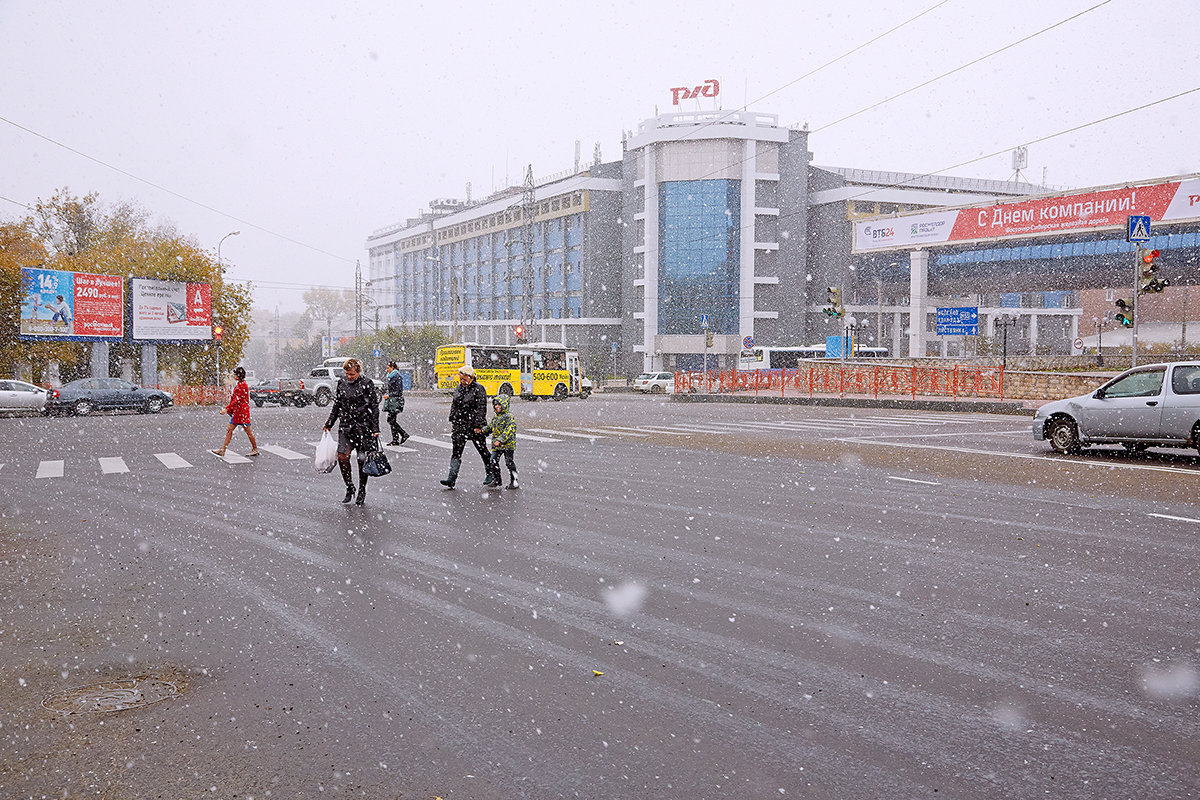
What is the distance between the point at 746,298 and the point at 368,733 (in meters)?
76.5

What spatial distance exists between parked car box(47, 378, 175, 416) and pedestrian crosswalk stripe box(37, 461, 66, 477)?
19.9 m

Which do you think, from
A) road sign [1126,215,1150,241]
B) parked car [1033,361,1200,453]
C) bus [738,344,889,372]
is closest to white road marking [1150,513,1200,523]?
parked car [1033,361,1200,453]

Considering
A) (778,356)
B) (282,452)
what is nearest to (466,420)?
(282,452)

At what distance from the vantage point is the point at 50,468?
1589cm

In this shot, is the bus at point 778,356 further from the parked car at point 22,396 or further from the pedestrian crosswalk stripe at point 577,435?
the parked car at point 22,396

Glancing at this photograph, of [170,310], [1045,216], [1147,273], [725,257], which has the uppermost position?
[725,257]

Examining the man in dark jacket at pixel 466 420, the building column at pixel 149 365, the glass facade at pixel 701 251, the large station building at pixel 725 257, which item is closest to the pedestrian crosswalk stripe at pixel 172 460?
the man in dark jacket at pixel 466 420

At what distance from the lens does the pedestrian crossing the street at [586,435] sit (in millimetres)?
16078

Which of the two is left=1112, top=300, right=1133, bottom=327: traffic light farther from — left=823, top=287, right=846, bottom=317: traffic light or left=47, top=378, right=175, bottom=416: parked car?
left=47, top=378, right=175, bottom=416: parked car

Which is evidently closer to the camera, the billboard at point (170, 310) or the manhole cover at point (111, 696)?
the manhole cover at point (111, 696)

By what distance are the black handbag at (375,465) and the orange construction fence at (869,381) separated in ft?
84.7

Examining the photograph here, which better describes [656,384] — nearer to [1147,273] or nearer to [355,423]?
[1147,273]

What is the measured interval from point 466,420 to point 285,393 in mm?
35712

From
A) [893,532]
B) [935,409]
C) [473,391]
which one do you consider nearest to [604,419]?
[935,409]
